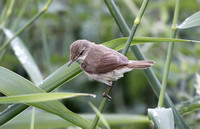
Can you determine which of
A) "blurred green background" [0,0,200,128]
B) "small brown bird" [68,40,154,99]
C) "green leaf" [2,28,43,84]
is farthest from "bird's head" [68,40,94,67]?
"blurred green background" [0,0,200,128]

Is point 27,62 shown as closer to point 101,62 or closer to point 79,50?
point 79,50

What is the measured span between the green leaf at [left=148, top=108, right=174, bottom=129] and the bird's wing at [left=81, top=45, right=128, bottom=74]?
422mm

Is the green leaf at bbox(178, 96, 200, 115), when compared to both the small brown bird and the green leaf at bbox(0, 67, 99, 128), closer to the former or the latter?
the small brown bird

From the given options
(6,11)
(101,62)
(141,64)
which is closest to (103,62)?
(101,62)

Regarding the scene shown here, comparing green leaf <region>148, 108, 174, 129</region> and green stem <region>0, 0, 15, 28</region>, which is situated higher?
green stem <region>0, 0, 15, 28</region>

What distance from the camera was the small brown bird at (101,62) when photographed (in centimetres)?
161

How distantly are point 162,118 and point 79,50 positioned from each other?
30.3 inches

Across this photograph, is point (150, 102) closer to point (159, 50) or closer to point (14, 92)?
point (159, 50)

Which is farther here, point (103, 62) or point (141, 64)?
point (103, 62)

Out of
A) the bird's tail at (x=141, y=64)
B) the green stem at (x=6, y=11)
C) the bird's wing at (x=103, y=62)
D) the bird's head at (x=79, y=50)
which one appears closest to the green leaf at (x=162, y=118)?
the bird's tail at (x=141, y=64)

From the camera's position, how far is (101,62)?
68.2 inches

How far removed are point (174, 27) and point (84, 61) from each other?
55 cm

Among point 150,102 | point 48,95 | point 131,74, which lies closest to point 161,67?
point 131,74

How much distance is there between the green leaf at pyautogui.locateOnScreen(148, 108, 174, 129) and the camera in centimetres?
115
